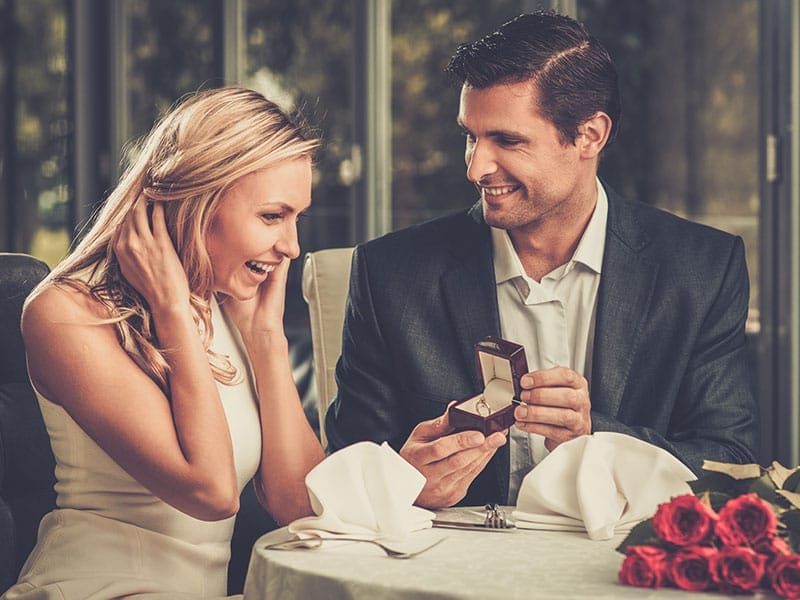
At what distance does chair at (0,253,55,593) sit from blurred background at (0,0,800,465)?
8.30ft

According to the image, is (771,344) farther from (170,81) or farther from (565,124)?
(170,81)

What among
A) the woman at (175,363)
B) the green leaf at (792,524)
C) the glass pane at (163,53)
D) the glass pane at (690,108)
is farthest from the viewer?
the glass pane at (163,53)

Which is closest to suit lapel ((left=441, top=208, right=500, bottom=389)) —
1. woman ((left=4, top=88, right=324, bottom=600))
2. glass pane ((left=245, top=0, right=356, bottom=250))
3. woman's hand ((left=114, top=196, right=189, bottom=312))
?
woman ((left=4, top=88, right=324, bottom=600))

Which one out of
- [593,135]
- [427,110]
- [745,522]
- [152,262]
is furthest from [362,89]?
[745,522]

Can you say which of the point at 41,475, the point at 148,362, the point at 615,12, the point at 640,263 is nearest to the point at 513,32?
the point at 640,263

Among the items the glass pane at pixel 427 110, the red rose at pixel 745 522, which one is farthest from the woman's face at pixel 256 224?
the glass pane at pixel 427 110

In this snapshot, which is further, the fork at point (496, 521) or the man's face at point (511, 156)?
the man's face at point (511, 156)

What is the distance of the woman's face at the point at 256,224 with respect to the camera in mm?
1943

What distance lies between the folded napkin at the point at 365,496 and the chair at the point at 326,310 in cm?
102

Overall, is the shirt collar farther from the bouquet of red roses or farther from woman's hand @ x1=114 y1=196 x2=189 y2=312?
the bouquet of red roses

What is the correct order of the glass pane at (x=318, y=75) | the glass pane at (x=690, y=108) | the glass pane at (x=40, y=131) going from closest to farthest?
the glass pane at (x=690, y=108), the glass pane at (x=318, y=75), the glass pane at (x=40, y=131)

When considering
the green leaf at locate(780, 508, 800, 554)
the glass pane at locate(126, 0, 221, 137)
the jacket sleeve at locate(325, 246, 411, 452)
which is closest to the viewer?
the green leaf at locate(780, 508, 800, 554)

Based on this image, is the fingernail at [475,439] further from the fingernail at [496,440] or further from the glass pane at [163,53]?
the glass pane at [163,53]

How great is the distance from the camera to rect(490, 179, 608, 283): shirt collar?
228 cm
